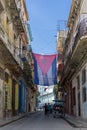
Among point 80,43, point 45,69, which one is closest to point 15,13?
point 45,69

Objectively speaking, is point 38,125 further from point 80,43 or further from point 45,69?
point 45,69

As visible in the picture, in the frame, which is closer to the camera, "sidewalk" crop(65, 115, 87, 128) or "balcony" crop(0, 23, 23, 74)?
"sidewalk" crop(65, 115, 87, 128)

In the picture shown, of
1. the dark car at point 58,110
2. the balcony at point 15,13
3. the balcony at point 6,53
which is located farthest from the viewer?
the dark car at point 58,110

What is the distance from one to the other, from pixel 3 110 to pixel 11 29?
9.31 meters

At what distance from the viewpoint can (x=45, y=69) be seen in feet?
125

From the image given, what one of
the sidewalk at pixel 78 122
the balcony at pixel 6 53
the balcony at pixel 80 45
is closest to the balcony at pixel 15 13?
the balcony at pixel 6 53

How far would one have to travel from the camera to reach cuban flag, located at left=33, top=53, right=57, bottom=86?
37.1m

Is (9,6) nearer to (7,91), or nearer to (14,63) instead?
(14,63)

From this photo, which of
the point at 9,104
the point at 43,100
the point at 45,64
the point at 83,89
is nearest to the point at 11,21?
the point at 45,64

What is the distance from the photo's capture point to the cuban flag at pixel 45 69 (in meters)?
37.1

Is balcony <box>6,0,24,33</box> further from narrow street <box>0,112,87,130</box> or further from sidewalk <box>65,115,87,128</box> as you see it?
sidewalk <box>65,115,87,128</box>

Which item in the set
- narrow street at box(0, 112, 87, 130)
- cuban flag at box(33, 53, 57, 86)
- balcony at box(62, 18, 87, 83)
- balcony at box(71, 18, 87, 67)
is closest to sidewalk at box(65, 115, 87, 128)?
narrow street at box(0, 112, 87, 130)

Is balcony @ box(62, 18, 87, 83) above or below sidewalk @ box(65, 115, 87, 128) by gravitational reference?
above

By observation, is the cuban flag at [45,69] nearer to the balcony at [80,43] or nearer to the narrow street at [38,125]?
the balcony at [80,43]
